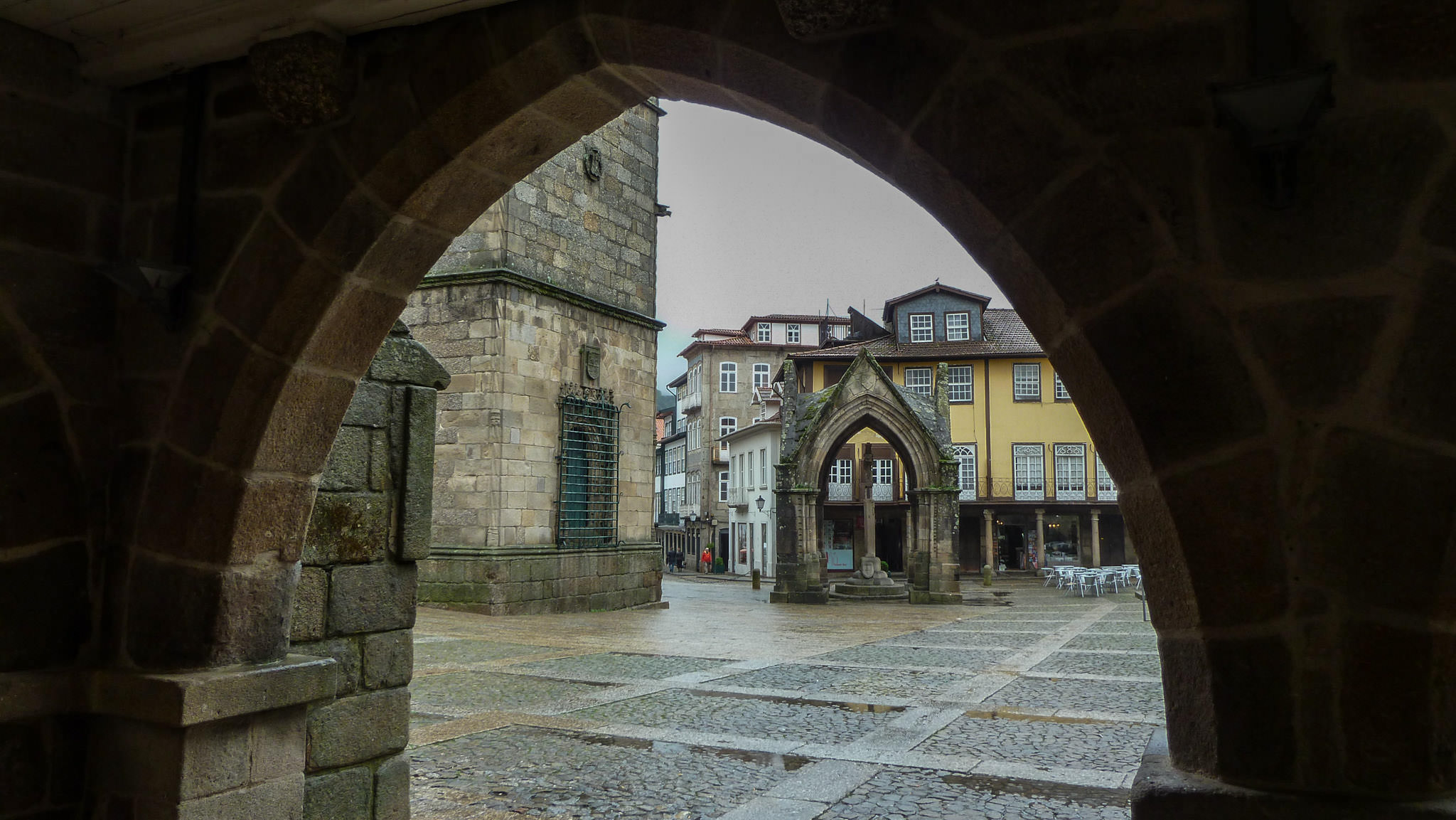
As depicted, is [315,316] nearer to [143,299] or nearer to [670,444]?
[143,299]

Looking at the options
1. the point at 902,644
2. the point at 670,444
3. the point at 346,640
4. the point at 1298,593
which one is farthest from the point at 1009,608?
the point at 670,444

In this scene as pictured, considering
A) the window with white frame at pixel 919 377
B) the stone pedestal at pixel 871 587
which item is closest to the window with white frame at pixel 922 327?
the window with white frame at pixel 919 377

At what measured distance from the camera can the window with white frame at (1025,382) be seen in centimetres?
3297

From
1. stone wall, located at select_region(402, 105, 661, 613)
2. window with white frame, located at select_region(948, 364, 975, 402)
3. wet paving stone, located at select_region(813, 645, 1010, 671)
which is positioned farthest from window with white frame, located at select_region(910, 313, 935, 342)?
wet paving stone, located at select_region(813, 645, 1010, 671)

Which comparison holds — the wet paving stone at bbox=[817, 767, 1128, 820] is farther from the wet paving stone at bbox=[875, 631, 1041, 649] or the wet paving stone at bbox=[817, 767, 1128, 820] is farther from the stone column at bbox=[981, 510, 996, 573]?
the stone column at bbox=[981, 510, 996, 573]

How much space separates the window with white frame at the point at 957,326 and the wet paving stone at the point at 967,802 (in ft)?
100

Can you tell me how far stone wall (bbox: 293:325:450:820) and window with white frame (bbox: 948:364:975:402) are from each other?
30850 millimetres

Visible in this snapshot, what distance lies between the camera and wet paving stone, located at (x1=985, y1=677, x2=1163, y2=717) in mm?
6586

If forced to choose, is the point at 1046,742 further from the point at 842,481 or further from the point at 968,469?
the point at 842,481

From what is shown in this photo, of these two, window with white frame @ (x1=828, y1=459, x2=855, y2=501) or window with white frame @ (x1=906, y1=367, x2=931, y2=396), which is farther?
window with white frame @ (x1=828, y1=459, x2=855, y2=501)

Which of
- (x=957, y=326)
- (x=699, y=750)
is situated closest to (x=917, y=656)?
(x=699, y=750)

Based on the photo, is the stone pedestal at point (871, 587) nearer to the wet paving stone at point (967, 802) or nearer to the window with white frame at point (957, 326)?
the wet paving stone at point (967, 802)

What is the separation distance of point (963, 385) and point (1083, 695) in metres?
27.0

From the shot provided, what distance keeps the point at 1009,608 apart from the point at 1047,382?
16761 mm
